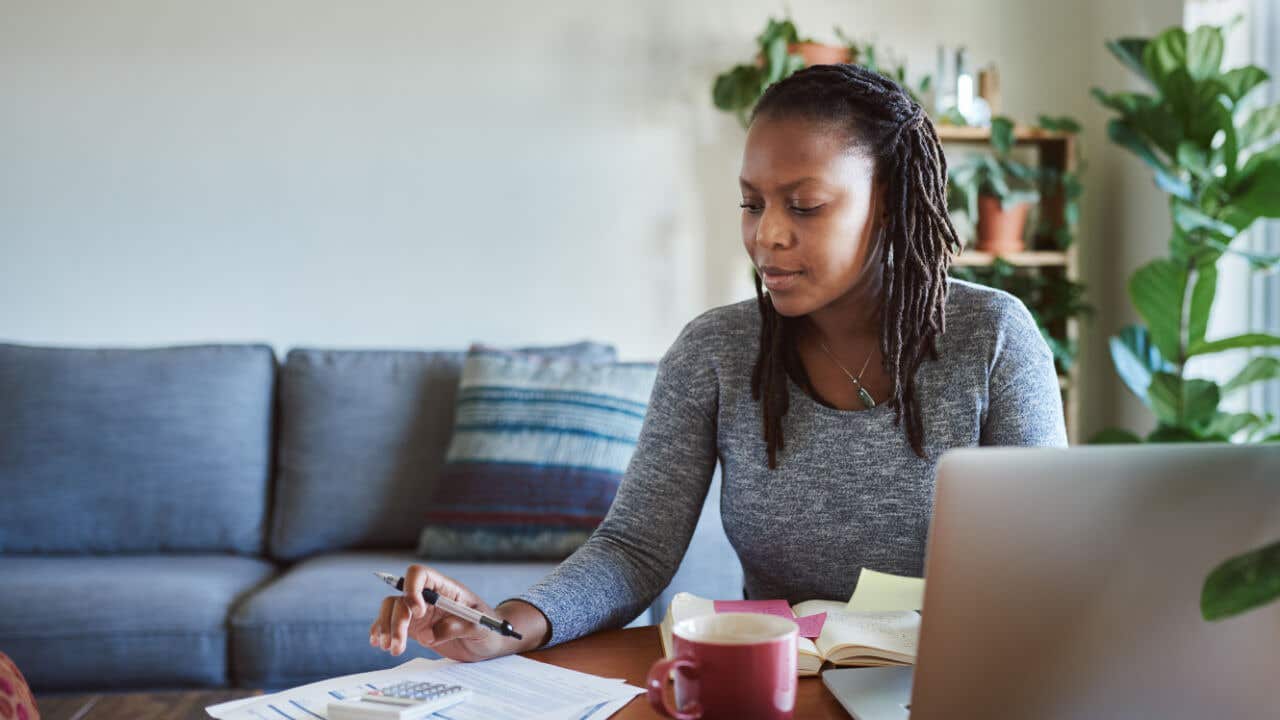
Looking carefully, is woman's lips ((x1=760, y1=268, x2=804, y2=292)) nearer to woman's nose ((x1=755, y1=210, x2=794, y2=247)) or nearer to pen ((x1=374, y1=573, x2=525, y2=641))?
woman's nose ((x1=755, y1=210, x2=794, y2=247))

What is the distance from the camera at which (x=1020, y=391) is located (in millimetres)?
1119

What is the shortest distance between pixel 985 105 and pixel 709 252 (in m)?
0.84

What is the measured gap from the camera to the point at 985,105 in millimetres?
2857

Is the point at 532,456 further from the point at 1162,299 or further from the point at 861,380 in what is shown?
the point at 1162,299

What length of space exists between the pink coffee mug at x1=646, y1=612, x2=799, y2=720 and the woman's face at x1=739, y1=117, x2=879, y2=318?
493mm

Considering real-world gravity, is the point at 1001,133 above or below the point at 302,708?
above

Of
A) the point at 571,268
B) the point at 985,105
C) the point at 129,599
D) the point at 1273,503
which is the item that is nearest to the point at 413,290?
the point at 571,268

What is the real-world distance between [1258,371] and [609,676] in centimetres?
185

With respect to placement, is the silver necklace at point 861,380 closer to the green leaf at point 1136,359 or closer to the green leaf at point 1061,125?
the green leaf at point 1136,359

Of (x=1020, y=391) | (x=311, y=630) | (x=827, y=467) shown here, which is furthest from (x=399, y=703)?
(x=311, y=630)

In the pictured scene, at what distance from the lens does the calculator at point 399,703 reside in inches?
→ 29.1

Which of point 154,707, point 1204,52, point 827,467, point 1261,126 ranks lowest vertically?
point 154,707

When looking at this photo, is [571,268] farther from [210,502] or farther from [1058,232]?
[1058,232]

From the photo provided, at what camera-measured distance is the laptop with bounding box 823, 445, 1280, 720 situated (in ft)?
1.88
